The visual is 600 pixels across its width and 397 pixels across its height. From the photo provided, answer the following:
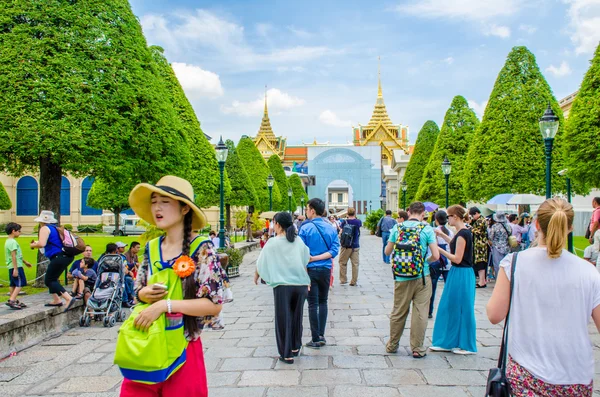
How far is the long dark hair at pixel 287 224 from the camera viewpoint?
6090mm

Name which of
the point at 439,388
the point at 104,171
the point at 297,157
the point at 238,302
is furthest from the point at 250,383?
the point at 297,157

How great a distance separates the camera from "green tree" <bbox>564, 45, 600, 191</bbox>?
1273cm

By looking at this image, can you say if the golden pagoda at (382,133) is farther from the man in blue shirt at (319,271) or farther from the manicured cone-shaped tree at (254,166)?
the man in blue shirt at (319,271)

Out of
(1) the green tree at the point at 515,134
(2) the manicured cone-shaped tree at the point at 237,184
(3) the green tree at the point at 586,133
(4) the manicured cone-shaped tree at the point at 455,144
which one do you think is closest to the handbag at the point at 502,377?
(3) the green tree at the point at 586,133

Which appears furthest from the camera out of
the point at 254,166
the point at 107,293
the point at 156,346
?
the point at 254,166

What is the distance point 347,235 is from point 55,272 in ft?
20.5

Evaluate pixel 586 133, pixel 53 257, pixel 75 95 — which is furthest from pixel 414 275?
→ pixel 586 133

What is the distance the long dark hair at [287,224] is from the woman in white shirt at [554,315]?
352 centimetres

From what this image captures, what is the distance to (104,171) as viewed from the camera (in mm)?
11516

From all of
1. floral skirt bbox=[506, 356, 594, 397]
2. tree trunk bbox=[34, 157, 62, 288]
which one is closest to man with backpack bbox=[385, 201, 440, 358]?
floral skirt bbox=[506, 356, 594, 397]

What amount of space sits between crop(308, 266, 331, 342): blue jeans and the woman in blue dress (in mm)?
1437

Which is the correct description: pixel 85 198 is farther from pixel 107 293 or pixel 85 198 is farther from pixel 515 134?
pixel 107 293

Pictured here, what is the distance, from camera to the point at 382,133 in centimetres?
10581

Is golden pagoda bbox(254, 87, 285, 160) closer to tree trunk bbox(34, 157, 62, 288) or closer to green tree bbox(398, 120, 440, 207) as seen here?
green tree bbox(398, 120, 440, 207)
